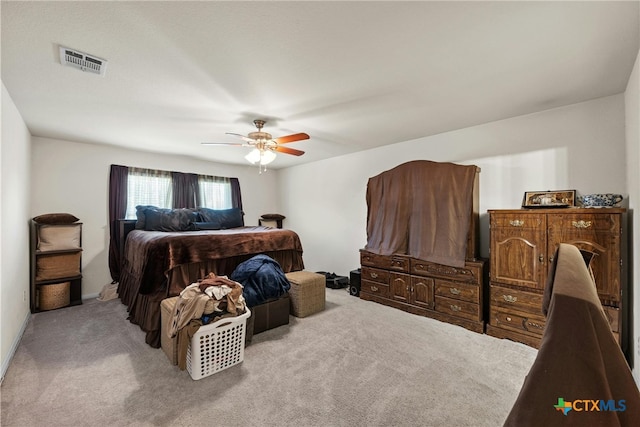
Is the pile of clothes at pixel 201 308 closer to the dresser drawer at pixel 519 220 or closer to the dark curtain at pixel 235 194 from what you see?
the dresser drawer at pixel 519 220

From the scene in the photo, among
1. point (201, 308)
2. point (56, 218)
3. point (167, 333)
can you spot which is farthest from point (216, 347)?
point (56, 218)

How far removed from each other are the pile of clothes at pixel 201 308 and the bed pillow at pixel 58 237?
2.67 meters

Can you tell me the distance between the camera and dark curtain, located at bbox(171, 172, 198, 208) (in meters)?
4.85

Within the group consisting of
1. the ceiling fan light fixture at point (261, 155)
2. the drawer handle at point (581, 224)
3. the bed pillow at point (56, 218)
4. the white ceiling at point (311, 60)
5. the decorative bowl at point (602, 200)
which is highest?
the white ceiling at point (311, 60)

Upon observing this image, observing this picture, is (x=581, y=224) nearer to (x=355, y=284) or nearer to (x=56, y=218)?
(x=355, y=284)

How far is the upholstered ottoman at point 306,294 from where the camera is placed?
3.22 m

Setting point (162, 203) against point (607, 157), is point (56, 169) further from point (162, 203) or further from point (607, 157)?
point (607, 157)

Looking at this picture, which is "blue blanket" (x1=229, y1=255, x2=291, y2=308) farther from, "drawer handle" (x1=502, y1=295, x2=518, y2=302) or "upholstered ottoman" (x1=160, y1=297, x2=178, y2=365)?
"drawer handle" (x1=502, y1=295, x2=518, y2=302)

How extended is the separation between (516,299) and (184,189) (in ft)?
16.9

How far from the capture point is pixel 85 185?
404cm

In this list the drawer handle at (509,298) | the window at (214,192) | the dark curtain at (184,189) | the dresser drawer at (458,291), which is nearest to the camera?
the drawer handle at (509,298)

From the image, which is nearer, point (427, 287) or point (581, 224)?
point (581, 224)

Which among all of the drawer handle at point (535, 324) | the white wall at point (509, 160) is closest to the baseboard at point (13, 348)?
the white wall at point (509, 160)

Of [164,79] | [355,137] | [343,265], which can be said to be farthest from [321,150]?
[164,79]
